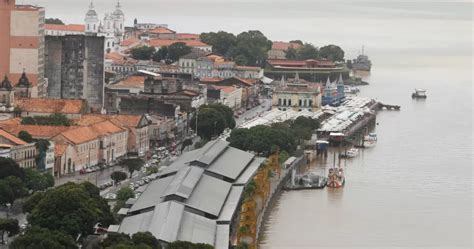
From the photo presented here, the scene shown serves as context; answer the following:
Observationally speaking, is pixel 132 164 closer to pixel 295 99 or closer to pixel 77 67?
pixel 77 67

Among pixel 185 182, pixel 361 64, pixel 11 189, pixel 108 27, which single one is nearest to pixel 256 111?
pixel 361 64

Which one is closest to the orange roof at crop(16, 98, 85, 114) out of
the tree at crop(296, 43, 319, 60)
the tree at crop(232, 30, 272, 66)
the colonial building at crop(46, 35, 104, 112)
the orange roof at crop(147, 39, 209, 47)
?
the colonial building at crop(46, 35, 104, 112)

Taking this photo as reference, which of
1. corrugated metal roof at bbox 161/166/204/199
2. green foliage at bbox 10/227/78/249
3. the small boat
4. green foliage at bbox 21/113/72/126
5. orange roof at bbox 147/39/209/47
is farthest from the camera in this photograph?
orange roof at bbox 147/39/209/47

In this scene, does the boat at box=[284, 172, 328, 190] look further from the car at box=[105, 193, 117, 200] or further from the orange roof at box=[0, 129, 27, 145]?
the orange roof at box=[0, 129, 27, 145]

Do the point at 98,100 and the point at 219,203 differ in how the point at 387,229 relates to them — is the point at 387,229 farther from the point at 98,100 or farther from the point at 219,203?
the point at 98,100

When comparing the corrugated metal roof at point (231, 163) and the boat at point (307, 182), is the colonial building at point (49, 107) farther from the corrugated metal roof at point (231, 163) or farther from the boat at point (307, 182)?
the boat at point (307, 182)

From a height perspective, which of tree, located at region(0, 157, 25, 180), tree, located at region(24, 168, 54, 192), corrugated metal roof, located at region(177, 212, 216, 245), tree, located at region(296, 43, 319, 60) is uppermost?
tree, located at region(296, 43, 319, 60)

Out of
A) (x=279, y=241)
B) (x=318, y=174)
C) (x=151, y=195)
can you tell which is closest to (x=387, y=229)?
(x=279, y=241)

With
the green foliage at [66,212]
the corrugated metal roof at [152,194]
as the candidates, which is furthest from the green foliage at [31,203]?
the corrugated metal roof at [152,194]
